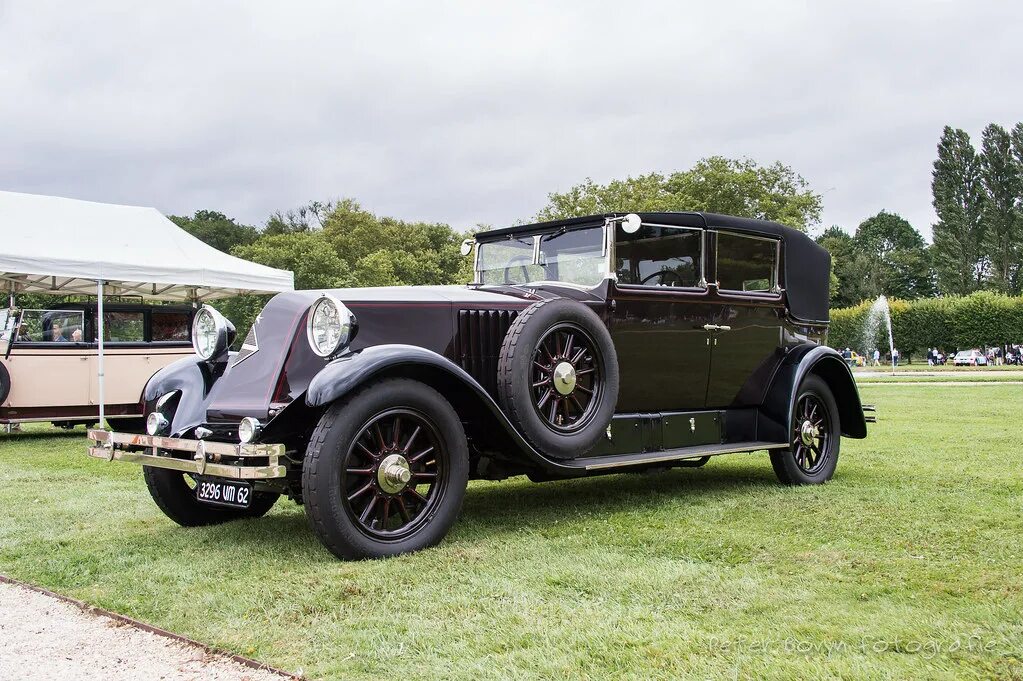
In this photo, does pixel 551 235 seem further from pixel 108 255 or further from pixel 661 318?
pixel 108 255

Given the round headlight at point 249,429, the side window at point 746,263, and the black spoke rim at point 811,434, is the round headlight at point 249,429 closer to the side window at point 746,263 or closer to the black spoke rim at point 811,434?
the side window at point 746,263

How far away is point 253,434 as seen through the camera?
4.65 m

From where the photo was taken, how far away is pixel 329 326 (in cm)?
496

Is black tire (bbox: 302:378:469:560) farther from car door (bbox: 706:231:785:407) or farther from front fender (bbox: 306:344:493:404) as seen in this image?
car door (bbox: 706:231:785:407)

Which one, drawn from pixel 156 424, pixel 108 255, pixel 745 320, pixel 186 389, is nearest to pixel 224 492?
pixel 156 424

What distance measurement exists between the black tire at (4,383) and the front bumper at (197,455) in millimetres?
8146

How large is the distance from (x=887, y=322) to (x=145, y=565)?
176ft

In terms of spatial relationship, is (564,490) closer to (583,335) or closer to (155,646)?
(583,335)

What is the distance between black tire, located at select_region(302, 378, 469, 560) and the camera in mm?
4512

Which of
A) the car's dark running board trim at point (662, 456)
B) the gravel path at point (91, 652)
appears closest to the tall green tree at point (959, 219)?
the car's dark running board trim at point (662, 456)

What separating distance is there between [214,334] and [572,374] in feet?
8.07

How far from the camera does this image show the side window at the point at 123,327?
13492mm

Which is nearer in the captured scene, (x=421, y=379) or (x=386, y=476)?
(x=386, y=476)

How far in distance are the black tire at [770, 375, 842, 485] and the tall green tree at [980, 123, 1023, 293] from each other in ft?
200
